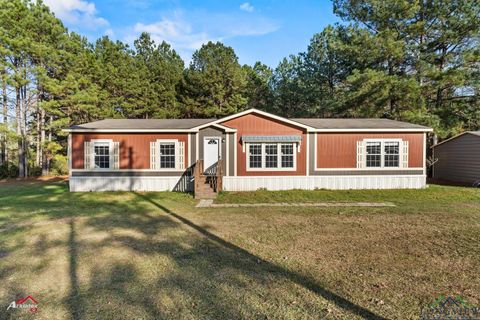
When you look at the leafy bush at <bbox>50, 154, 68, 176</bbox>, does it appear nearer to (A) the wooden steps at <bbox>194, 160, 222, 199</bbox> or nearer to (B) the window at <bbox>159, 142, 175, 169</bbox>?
(B) the window at <bbox>159, 142, 175, 169</bbox>

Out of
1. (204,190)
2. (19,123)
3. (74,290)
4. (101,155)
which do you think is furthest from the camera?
(19,123)

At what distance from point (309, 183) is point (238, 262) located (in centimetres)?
863

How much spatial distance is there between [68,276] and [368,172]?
1227 centimetres

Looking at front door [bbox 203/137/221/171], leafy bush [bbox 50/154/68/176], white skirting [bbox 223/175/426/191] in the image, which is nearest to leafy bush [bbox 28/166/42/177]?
leafy bush [bbox 50/154/68/176]

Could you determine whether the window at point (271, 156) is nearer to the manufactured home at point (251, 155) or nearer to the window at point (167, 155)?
the manufactured home at point (251, 155)

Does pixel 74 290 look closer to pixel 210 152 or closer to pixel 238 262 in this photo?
pixel 238 262

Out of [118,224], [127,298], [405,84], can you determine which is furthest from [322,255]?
[405,84]

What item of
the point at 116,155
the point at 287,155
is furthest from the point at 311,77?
the point at 116,155

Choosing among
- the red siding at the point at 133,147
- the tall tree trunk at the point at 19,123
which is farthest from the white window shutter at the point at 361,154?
the tall tree trunk at the point at 19,123

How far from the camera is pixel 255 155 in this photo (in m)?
12.1

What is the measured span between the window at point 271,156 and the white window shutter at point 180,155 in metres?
4.05

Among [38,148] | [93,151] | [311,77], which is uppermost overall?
[311,77]
